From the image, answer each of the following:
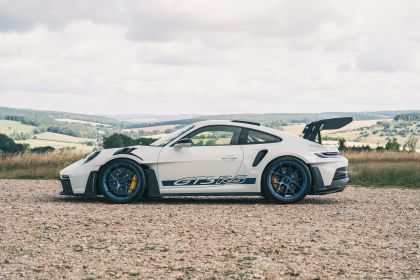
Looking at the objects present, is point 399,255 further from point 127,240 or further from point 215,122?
point 215,122

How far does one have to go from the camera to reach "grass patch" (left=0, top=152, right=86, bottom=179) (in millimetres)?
19625

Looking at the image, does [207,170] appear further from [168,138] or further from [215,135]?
[168,138]

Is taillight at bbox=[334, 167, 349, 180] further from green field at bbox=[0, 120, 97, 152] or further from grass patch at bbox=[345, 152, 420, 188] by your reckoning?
green field at bbox=[0, 120, 97, 152]

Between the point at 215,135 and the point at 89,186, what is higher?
the point at 215,135

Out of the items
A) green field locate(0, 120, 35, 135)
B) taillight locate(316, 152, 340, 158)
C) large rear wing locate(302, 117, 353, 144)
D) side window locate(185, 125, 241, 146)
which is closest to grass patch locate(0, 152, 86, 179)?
Result: side window locate(185, 125, 241, 146)

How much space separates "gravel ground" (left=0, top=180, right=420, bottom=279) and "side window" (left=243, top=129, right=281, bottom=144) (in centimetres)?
110

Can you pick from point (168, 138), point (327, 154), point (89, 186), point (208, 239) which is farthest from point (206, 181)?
point (208, 239)

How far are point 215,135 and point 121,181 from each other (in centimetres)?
181

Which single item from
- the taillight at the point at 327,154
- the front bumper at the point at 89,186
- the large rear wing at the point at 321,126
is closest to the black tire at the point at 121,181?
the front bumper at the point at 89,186

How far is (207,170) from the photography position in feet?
36.7

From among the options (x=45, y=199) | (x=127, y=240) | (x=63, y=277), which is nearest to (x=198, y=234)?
(x=127, y=240)

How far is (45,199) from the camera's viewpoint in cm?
1226

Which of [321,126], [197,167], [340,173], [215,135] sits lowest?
[340,173]

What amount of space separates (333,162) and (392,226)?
2.47m
